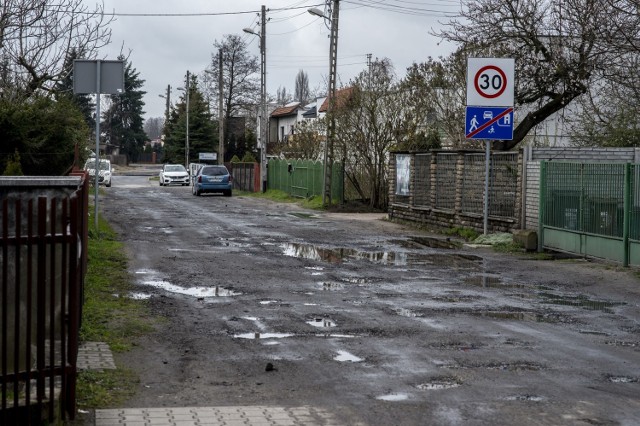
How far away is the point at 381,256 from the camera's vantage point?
709 inches

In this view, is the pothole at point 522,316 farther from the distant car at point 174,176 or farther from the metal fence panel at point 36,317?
the distant car at point 174,176

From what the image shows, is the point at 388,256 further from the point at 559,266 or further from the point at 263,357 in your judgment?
the point at 263,357

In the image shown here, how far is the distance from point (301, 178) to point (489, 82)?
73.9ft

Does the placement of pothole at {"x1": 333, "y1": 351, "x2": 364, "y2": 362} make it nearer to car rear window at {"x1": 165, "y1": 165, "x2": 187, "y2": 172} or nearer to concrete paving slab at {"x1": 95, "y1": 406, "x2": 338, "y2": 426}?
concrete paving slab at {"x1": 95, "y1": 406, "x2": 338, "y2": 426}

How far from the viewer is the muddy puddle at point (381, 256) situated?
16969 millimetres

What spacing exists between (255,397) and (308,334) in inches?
104

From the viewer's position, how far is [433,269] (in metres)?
15.9

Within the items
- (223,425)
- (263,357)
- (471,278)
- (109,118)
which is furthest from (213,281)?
(109,118)

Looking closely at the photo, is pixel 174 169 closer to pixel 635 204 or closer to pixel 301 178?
pixel 301 178

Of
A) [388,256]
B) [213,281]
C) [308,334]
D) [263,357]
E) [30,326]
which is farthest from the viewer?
[388,256]

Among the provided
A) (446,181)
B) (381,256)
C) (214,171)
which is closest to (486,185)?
(446,181)

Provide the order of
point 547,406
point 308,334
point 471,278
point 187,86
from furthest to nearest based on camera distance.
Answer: point 187,86 < point 471,278 < point 308,334 < point 547,406


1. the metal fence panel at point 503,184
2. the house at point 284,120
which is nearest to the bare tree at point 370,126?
the metal fence panel at point 503,184

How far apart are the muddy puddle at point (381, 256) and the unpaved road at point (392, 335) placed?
0.14ft
